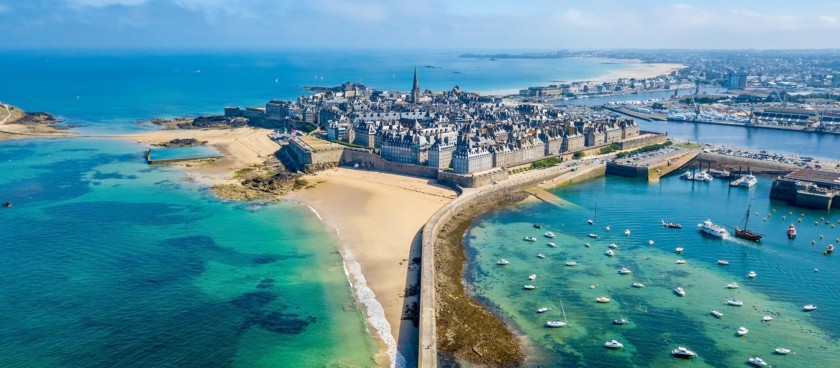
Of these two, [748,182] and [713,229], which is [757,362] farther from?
[748,182]

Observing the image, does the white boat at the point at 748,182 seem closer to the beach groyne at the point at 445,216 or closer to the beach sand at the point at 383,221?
the beach groyne at the point at 445,216

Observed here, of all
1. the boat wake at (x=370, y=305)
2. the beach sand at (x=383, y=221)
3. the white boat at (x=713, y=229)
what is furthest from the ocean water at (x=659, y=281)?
the boat wake at (x=370, y=305)

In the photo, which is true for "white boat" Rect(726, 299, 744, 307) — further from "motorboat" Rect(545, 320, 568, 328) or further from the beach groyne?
the beach groyne

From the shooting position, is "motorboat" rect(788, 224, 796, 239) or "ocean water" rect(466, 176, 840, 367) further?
"motorboat" rect(788, 224, 796, 239)

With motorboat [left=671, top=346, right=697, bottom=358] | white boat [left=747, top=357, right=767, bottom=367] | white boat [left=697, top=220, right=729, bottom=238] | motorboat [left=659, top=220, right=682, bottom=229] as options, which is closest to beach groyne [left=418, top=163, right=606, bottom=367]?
motorboat [left=671, top=346, right=697, bottom=358]

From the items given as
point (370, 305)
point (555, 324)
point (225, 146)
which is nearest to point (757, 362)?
point (555, 324)

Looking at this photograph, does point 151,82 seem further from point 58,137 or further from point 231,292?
point 231,292
